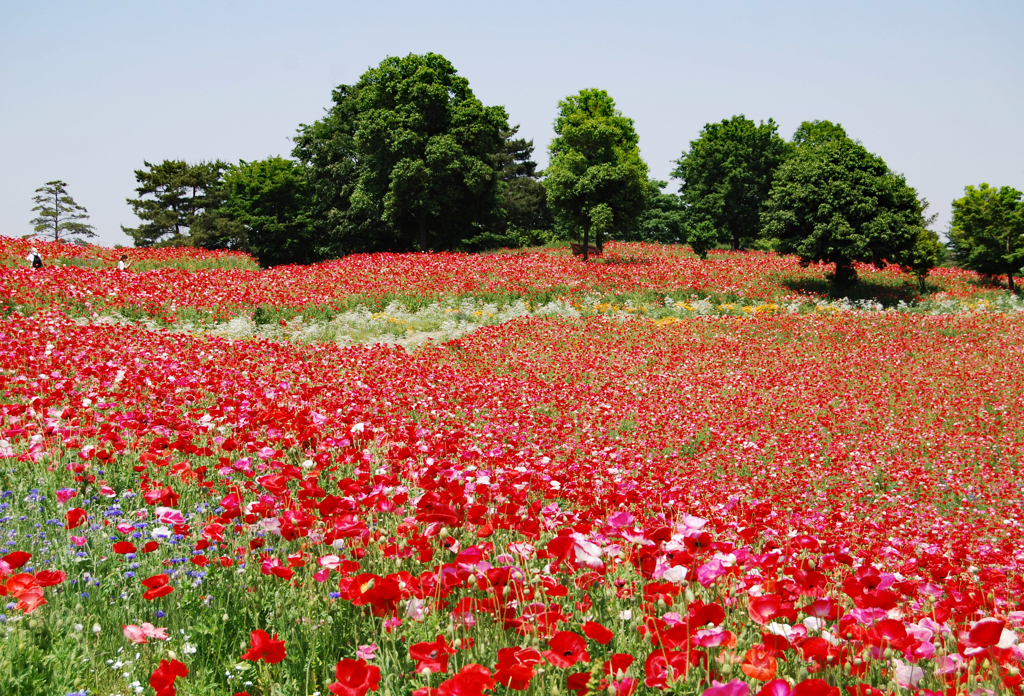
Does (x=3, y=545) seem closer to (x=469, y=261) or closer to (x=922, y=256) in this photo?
(x=469, y=261)

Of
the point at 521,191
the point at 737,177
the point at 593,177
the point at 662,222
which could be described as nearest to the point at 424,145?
the point at 593,177

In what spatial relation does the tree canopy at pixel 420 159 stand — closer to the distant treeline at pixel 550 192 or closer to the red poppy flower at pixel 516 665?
the distant treeline at pixel 550 192

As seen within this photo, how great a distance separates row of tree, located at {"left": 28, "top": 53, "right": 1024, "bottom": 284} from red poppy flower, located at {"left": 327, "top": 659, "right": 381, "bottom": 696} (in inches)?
1030

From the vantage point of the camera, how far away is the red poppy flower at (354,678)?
6.27 feet

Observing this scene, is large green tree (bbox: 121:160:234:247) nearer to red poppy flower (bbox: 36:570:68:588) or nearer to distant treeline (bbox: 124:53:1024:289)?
distant treeline (bbox: 124:53:1024:289)

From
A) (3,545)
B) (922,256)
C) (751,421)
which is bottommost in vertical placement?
(751,421)

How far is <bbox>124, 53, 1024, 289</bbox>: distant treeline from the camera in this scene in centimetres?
2591

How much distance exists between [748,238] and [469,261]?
103ft

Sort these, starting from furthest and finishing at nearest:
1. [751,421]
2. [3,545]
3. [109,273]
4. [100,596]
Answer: [109,273] < [751,421] < [3,545] < [100,596]

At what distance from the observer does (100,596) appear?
3.30m

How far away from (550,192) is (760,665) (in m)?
31.4

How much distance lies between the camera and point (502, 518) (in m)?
3.38

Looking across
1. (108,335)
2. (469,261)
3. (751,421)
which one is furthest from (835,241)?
(108,335)

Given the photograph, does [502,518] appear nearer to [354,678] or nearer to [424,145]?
[354,678]
